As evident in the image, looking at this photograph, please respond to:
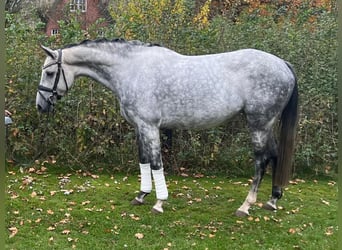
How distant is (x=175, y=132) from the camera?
5.62 m

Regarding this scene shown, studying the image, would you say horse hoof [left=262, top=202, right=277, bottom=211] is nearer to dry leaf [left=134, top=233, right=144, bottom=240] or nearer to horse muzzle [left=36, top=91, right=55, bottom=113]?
dry leaf [left=134, top=233, right=144, bottom=240]

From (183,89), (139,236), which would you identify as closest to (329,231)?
(139,236)

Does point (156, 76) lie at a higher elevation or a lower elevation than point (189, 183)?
higher

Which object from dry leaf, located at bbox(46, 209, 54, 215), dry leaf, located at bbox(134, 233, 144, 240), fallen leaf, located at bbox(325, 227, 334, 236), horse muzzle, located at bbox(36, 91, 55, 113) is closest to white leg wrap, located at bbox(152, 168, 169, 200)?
dry leaf, located at bbox(134, 233, 144, 240)

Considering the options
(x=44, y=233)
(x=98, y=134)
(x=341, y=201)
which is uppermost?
(x=341, y=201)

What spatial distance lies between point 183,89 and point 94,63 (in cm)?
Result: 87

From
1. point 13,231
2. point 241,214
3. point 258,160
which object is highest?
point 258,160

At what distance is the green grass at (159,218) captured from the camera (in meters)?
3.52

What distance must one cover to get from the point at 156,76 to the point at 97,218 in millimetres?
1435

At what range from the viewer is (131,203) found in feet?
14.0

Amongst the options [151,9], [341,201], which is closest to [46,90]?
[151,9]

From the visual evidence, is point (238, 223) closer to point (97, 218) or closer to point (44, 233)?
point (97, 218)

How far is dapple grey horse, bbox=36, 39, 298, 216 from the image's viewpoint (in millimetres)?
3803

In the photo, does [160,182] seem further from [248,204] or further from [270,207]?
[270,207]
